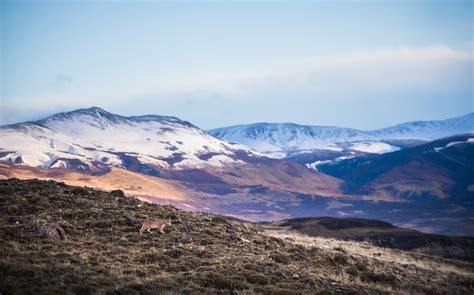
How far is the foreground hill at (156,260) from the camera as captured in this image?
14398mm

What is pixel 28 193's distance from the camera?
26906 millimetres

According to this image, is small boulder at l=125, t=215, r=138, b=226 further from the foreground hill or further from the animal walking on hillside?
the animal walking on hillside

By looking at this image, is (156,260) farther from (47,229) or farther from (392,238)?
(392,238)

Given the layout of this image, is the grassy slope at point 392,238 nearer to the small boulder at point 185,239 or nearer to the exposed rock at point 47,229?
the small boulder at point 185,239

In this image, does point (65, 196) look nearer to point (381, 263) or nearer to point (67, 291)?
point (67, 291)

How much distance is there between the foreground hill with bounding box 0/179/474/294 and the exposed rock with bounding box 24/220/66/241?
252 millimetres

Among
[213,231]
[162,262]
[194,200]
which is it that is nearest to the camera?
[162,262]

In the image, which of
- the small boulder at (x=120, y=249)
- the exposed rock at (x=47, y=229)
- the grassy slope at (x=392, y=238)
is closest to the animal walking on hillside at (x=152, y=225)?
the small boulder at (x=120, y=249)

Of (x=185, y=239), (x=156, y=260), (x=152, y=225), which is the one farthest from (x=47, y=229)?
(x=185, y=239)

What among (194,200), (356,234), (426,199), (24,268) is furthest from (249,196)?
(24,268)

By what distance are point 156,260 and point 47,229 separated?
5.49 m

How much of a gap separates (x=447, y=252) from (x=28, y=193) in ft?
129

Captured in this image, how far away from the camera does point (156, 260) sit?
1750cm

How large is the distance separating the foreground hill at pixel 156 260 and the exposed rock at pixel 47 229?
0.83 ft
